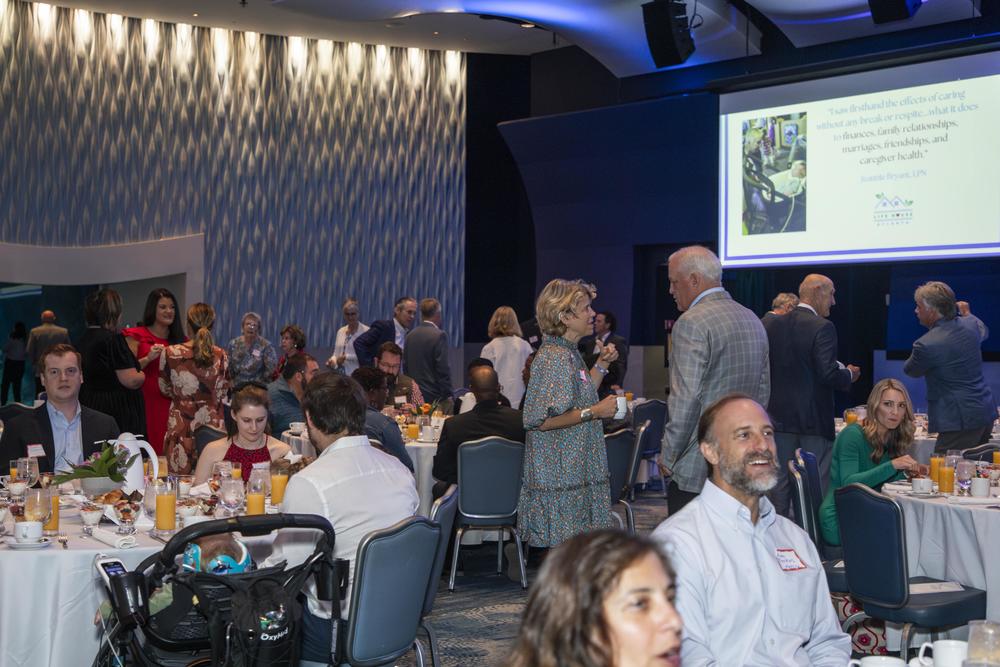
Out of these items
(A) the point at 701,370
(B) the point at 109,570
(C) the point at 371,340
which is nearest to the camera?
(B) the point at 109,570

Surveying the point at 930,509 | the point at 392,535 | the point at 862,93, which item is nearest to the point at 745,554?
the point at 392,535

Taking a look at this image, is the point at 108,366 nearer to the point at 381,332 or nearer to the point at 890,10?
the point at 381,332

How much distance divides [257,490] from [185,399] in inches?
121

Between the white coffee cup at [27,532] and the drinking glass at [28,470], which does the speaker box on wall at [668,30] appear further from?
the white coffee cup at [27,532]

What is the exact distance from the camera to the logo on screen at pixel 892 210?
9.11 m

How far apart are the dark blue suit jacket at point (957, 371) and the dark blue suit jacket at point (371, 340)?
17.0 feet

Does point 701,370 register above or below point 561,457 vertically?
above

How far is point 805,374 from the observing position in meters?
6.65

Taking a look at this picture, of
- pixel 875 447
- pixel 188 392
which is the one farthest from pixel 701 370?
pixel 188 392

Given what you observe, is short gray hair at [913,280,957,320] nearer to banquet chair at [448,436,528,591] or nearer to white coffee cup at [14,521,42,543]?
banquet chair at [448,436,528,591]

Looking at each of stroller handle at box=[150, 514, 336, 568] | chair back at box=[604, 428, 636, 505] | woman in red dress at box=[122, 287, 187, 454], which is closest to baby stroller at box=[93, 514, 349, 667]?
stroller handle at box=[150, 514, 336, 568]

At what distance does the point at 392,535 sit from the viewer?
9.95ft

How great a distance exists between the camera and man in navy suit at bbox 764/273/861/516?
6.59 m

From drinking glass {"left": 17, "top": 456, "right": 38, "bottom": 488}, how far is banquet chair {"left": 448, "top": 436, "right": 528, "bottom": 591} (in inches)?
87.4
